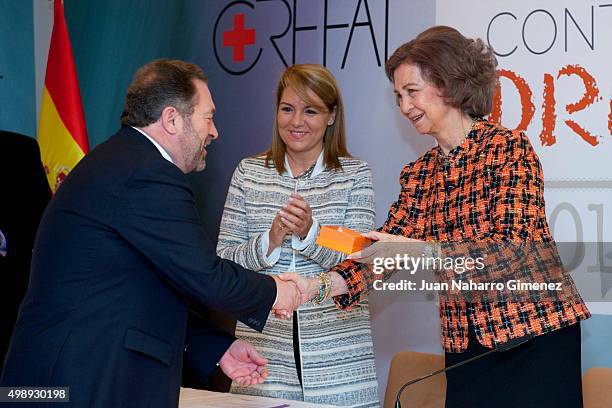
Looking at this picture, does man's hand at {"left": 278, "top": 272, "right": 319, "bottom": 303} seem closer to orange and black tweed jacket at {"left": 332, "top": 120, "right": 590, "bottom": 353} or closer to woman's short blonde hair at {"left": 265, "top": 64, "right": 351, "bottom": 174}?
orange and black tweed jacket at {"left": 332, "top": 120, "right": 590, "bottom": 353}

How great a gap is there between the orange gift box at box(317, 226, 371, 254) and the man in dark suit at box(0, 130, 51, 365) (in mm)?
1407

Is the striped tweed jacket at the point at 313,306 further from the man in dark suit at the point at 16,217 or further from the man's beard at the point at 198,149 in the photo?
the man in dark suit at the point at 16,217

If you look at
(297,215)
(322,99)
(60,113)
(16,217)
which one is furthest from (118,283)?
(60,113)

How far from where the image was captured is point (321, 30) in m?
3.75

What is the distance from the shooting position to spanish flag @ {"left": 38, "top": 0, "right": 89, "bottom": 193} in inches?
166

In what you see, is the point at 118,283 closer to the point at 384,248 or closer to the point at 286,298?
the point at 286,298

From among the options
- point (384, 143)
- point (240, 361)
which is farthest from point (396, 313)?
point (240, 361)

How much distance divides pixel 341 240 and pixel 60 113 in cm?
226

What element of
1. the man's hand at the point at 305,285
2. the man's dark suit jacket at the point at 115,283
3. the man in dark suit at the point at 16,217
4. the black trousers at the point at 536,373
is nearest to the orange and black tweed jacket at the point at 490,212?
the black trousers at the point at 536,373

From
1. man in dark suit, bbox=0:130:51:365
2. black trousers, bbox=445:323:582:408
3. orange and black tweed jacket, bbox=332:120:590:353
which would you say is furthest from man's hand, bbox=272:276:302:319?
man in dark suit, bbox=0:130:51:365

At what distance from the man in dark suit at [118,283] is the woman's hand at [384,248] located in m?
0.53

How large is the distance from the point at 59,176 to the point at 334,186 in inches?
72.4

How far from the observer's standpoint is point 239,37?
400 centimetres

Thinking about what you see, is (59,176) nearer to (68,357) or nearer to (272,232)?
(272,232)
